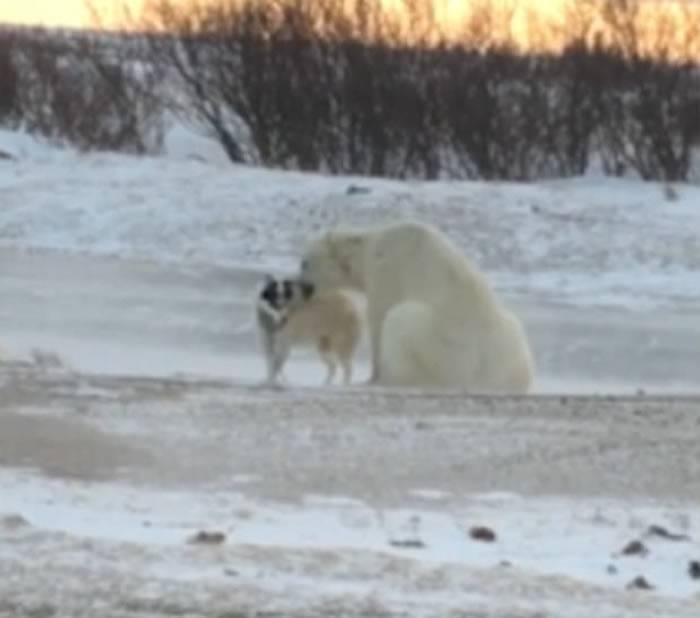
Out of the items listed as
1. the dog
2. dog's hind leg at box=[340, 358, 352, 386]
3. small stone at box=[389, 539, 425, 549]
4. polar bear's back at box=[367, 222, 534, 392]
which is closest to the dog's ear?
the dog

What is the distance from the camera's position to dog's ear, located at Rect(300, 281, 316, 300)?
14453 mm

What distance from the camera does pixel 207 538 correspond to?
286 inches

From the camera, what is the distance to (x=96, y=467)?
8883 mm

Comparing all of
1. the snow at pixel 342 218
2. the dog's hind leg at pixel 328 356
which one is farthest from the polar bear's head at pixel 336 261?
the snow at pixel 342 218

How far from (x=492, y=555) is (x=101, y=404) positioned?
12.0 ft

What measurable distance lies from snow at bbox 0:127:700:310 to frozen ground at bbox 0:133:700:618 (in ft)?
8.34

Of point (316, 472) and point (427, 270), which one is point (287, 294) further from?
point (316, 472)

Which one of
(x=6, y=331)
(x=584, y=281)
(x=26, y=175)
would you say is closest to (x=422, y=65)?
(x=26, y=175)

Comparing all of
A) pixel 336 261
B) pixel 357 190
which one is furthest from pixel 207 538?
pixel 357 190

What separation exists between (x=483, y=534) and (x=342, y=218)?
18789 millimetres

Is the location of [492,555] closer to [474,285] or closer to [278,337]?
[474,285]

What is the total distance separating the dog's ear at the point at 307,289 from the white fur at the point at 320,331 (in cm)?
4

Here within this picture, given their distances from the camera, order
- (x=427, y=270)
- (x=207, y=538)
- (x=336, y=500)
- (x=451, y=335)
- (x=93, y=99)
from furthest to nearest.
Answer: (x=93, y=99), (x=427, y=270), (x=451, y=335), (x=336, y=500), (x=207, y=538)

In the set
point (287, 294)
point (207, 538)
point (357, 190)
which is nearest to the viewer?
point (207, 538)
